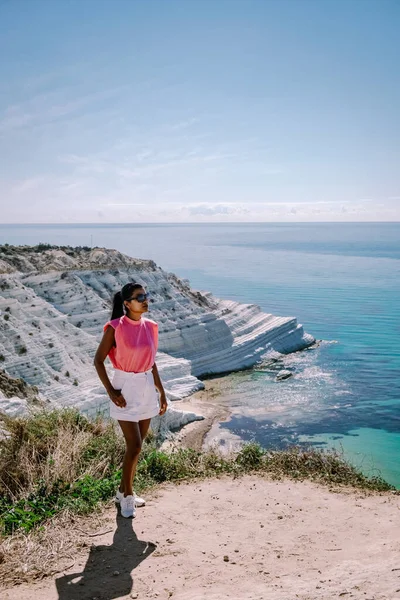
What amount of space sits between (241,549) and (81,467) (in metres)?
2.52

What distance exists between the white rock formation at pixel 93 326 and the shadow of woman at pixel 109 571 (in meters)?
11.3

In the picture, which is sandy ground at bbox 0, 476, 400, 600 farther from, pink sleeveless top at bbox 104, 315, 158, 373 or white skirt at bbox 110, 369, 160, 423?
pink sleeveless top at bbox 104, 315, 158, 373

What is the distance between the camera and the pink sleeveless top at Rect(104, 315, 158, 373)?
211 inches

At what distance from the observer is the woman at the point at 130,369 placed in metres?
5.36

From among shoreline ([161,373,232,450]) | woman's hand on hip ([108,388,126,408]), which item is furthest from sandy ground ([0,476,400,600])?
shoreline ([161,373,232,450])

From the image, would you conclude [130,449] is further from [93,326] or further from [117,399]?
[93,326]

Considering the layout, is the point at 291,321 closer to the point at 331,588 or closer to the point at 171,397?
the point at 171,397

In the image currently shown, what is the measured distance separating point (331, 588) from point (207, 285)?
60.6 metres

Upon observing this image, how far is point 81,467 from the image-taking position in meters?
6.48

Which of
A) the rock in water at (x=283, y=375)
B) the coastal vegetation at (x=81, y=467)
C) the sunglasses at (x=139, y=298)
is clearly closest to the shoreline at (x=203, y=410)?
the rock in water at (x=283, y=375)

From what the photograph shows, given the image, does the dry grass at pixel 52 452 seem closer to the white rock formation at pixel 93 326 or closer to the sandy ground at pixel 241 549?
the sandy ground at pixel 241 549

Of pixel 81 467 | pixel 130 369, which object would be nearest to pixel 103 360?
pixel 130 369

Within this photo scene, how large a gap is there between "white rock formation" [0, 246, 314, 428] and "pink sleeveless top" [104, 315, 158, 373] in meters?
11.1

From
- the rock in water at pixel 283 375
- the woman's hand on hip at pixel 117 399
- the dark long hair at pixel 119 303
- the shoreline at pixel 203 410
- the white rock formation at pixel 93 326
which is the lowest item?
the shoreline at pixel 203 410
